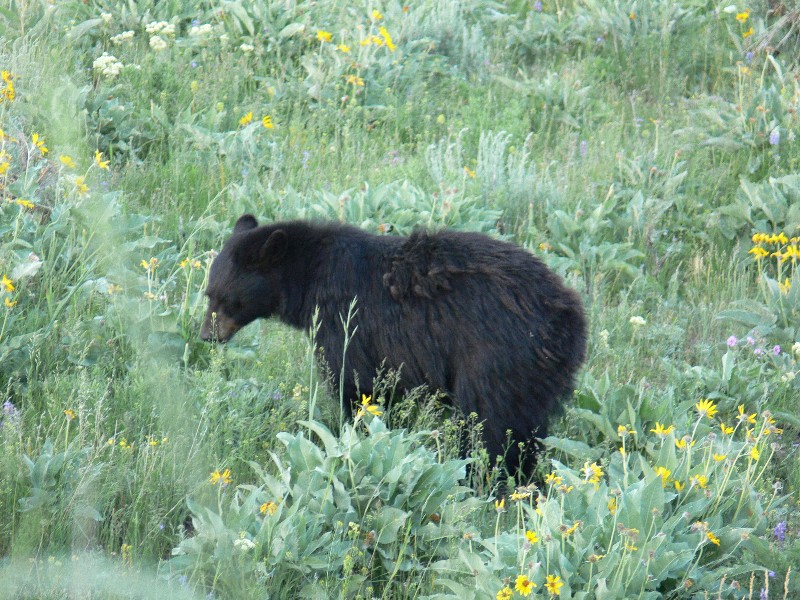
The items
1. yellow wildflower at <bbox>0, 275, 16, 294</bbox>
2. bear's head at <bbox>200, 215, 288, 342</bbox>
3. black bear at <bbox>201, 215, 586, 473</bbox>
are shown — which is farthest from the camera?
bear's head at <bbox>200, 215, 288, 342</bbox>

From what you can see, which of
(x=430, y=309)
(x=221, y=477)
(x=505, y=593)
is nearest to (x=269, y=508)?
(x=221, y=477)

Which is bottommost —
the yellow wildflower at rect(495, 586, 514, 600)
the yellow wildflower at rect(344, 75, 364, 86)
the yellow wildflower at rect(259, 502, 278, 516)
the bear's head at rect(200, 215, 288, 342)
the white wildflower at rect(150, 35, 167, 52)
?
the yellow wildflower at rect(495, 586, 514, 600)

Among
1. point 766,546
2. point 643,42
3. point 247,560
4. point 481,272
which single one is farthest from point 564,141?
point 247,560

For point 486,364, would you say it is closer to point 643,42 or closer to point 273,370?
point 273,370

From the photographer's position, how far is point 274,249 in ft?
17.9

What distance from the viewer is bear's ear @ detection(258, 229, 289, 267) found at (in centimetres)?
536

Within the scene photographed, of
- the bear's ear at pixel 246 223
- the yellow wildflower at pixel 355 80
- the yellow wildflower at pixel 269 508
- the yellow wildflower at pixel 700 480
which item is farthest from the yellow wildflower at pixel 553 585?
the yellow wildflower at pixel 355 80

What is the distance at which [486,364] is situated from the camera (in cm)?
489

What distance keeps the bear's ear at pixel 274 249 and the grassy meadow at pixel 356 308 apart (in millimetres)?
521

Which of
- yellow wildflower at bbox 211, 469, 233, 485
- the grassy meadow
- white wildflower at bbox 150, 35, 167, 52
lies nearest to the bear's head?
the grassy meadow

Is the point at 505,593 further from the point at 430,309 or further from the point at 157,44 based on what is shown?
the point at 157,44

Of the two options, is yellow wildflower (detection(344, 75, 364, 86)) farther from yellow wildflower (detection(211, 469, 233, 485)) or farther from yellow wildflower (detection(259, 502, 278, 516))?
yellow wildflower (detection(259, 502, 278, 516))

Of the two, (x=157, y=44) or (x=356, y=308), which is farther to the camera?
(x=157, y=44)

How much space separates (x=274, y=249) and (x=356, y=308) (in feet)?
1.94
